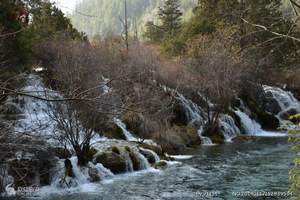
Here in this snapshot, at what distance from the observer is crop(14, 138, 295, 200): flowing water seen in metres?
13.9

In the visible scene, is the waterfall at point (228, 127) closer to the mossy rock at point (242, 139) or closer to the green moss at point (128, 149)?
the mossy rock at point (242, 139)

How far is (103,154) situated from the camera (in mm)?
17391

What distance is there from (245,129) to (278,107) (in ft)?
24.7

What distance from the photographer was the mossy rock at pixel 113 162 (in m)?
17.2

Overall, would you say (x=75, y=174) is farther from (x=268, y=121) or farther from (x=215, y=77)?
(x=268, y=121)

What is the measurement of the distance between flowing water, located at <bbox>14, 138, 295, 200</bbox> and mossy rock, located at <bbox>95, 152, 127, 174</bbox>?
473 mm

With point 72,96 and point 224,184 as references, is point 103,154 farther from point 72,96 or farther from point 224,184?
point 72,96

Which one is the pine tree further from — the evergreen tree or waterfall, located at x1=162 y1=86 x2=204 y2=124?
waterfall, located at x1=162 y1=86 x2=204 y2=124

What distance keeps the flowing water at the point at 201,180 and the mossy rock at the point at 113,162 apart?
473 mm

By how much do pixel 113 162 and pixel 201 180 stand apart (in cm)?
348

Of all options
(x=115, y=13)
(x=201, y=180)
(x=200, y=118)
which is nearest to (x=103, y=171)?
(x=201, y=180)

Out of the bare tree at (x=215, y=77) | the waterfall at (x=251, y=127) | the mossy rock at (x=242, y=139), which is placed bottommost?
the mossy rock at (x=242, y=139)

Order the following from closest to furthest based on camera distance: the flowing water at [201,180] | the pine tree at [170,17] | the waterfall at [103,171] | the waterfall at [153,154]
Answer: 1. the flowing water at [201,180]
2. the waterfall at [103,171]
3. the waterfall at [153,154]
4. the pine tree at [170,17]

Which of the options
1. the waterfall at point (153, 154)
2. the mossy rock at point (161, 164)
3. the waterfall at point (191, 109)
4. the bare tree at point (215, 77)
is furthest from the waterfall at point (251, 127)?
the mossy rock at point (161, 164)
